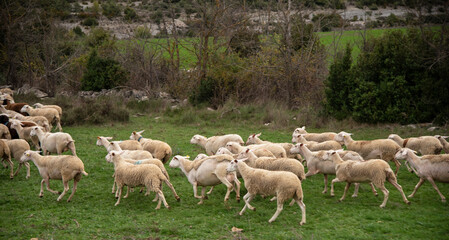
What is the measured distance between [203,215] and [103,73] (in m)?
21.1

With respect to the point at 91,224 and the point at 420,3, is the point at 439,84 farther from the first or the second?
the point at 91,224

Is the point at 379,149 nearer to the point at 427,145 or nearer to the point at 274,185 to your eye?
the point at 427,145

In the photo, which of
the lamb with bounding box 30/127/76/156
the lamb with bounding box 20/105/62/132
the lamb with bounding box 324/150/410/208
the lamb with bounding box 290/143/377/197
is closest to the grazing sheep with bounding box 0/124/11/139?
the lamb with bounding box 30/127/76/156

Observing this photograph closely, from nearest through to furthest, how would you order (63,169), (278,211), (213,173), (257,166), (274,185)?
1. (278,211)
2. (274,185)
3. (213,173)
4. (63,169)
5. (257,166)

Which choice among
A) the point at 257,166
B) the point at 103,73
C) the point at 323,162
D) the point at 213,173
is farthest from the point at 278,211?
the point at 103,73

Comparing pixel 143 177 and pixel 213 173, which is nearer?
pixel 143 177

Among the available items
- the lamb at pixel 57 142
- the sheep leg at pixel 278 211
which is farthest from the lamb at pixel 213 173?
the lamb at pixel 57 142

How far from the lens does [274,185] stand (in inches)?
330

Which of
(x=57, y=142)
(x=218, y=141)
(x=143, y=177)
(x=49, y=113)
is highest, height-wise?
(x=143, y=177)

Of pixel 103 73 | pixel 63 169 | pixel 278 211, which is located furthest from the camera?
pixel 103 73

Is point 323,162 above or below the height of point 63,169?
below

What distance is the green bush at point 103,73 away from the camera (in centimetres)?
2792

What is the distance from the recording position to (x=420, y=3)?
66.6 ft

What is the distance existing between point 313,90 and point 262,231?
643 inches
